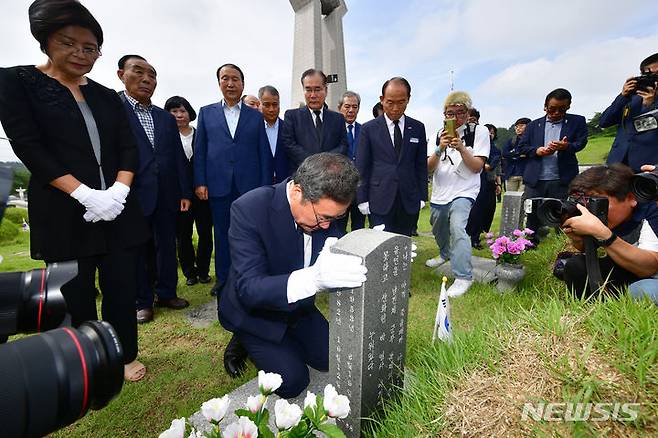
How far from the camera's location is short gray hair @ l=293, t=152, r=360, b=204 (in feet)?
5.74

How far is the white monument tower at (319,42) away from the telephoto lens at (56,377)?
13.6 meters

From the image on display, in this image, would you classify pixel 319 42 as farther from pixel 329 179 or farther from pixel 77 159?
pixel 329 179

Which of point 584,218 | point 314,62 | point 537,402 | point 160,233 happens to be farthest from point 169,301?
point 314,62

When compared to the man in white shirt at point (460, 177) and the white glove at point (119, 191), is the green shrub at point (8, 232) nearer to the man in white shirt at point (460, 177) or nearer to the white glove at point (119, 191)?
the white glove at point (119, 191)

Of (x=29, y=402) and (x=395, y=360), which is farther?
(x=395, y=360)

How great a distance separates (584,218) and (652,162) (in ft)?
9.65

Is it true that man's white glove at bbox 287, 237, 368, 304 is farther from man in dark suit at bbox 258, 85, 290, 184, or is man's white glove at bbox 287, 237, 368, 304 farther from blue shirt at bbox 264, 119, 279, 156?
blue shirt at bbox 264, 119, 279, 156

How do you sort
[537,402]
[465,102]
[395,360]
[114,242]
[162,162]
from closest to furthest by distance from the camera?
1. [537,402]
2. [395,360]
3. [114,242]
4. [162,162]
5. [465,102]

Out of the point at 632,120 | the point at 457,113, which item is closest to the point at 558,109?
the point at 632,120

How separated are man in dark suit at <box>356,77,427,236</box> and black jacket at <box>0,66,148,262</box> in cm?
237

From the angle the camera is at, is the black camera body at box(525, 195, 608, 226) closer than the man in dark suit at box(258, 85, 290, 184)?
Yes

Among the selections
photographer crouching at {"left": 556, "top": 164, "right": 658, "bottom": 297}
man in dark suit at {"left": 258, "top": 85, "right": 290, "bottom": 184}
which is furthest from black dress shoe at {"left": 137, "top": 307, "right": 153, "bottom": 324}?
photographer crouching at {"left": 556, "top": 164, "right": 658, "bottom": 297}

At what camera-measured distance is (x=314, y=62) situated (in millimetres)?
13750

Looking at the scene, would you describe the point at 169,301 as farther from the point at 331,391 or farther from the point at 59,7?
the point at 331,391
